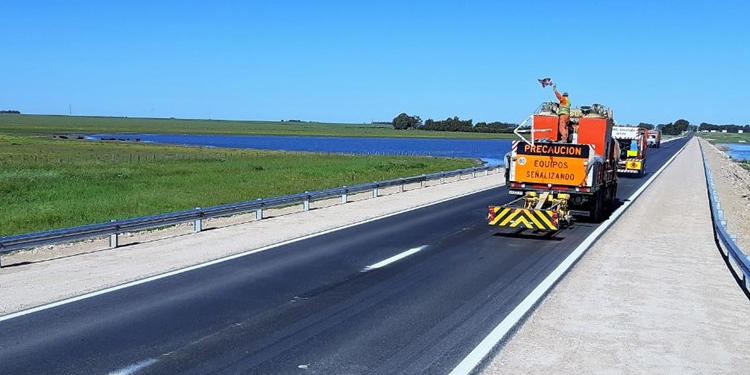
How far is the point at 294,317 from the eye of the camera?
9.16 m

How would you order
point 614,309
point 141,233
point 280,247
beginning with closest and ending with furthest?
point 614,309 < point 280,247 < point 141,233

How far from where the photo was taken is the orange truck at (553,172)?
56.0 feet

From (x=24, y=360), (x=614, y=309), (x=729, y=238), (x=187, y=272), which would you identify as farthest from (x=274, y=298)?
(x=729, y=238)

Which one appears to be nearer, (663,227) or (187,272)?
(187,272)

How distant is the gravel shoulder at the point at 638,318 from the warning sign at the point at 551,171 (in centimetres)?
212

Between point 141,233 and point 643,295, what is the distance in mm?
12572

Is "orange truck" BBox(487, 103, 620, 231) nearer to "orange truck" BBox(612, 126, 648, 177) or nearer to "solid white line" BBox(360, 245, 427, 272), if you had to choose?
"solid white line" BBox(360, 245, 427, 272)

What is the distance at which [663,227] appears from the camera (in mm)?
19797

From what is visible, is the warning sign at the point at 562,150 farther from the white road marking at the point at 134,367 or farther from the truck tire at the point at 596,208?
the white road marking at the point at 134,367

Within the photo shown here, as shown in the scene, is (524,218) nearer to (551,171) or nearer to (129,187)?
(551,171)

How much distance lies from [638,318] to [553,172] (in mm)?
9233

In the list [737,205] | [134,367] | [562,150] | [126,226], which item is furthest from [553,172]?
[737,205]

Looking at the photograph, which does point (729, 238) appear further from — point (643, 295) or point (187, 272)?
point (187, 272)

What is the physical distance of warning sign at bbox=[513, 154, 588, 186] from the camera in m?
18.4
